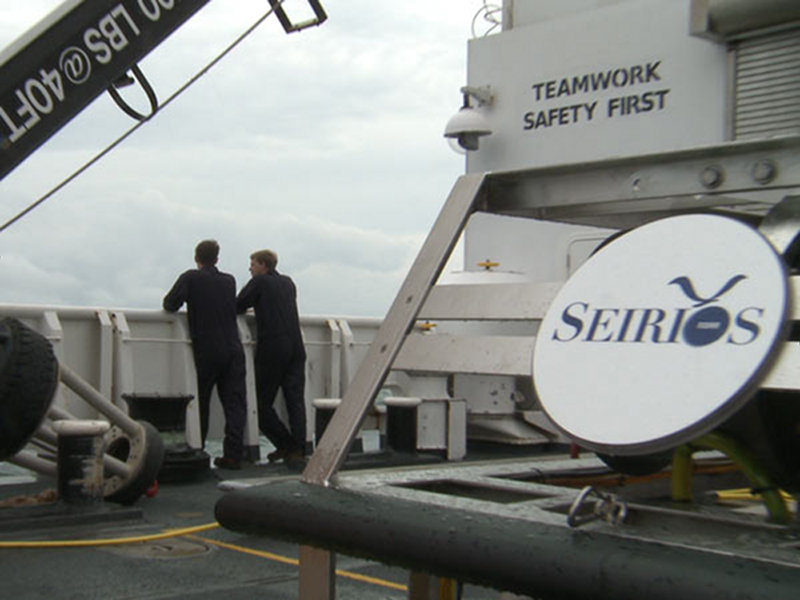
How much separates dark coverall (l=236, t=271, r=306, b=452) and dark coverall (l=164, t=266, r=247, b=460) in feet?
0.84

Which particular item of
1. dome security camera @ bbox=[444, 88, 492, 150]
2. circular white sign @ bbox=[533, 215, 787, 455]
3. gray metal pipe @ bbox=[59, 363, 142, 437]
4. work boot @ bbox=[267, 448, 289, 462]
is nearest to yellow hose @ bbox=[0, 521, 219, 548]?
gray metal pipe @ bbox=[59, 363, 142, 437]

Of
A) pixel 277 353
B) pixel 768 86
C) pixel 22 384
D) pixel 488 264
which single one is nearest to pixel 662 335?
pixel 22 384

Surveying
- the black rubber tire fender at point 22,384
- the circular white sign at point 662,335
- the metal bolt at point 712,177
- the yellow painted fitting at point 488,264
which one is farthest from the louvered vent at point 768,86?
the circular white sign at point 662,335

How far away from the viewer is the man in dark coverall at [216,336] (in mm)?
9617

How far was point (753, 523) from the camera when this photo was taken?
85.5 inches

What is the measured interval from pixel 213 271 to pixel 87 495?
10.5 ft

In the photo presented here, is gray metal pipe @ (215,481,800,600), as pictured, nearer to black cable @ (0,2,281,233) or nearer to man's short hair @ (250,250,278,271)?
black cable @ (0,2,281,233)

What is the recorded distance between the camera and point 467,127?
10.6 meters

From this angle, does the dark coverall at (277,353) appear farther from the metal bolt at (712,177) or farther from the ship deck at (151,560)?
the metal bolt at (712,177)

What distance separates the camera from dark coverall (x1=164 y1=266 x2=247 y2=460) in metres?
9.62

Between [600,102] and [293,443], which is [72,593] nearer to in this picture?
[293,443]

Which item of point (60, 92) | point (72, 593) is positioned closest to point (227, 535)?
point (72, 593)

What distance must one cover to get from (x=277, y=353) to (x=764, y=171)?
7.87 meters

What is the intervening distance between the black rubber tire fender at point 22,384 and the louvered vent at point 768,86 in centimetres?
553
